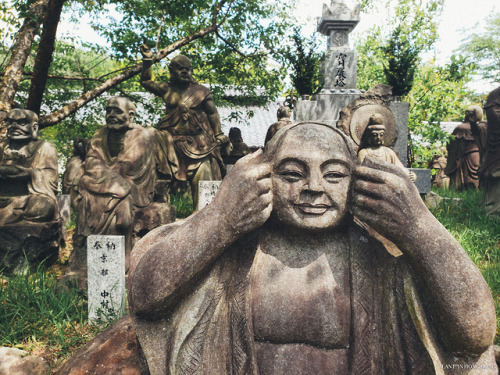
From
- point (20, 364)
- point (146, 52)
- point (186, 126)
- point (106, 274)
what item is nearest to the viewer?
point (20, 364)

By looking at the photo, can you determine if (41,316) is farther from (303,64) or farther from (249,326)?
(303,64)

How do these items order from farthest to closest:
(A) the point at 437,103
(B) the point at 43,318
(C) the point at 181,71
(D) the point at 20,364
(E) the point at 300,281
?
(A) the point at 437,103, (C) the point at 181,71, (B) the point at 43,318, (D) the point at 20,364, (E) the point at 300,281

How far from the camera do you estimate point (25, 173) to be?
21.4ft

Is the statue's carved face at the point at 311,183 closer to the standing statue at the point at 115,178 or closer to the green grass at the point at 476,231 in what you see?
the green grass at the point at 476,231

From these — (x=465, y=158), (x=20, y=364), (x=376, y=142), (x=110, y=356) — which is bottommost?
(x=20, y=364)

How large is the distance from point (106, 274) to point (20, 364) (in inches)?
53.8

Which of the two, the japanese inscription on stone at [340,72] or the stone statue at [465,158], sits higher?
the japanese inscription on stone at [340,72]

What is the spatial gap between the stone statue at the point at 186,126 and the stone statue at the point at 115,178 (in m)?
2.61

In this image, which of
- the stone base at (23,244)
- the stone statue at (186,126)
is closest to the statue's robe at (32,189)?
the stone base at (23,244)

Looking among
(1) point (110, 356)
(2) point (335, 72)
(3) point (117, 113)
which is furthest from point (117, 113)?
(2) point (335, 72)

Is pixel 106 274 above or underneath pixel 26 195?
underneath

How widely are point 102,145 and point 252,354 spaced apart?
15.4ft

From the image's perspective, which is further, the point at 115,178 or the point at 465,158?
the point at 465,158

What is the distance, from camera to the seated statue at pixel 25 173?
6.46m
